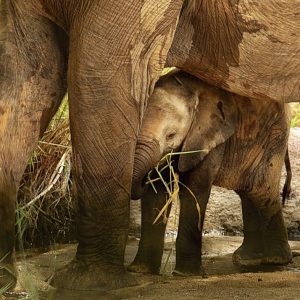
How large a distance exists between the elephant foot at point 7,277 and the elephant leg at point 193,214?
1103mm

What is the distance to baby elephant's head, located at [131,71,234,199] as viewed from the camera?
488 centimetres

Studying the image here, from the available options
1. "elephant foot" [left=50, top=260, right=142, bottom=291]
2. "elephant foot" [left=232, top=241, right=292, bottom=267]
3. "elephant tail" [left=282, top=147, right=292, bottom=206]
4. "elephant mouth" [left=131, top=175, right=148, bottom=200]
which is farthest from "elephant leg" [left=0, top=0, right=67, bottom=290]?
"elephant tail" [left=282, top=147, right=292, bottom=206]

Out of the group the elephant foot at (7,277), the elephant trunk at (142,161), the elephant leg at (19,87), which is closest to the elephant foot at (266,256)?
the elephant trunk at (142,161)

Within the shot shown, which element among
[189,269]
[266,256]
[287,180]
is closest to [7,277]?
[189,269]

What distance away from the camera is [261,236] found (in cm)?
581

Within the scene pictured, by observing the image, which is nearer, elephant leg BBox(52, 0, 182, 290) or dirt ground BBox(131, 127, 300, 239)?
elephant leg BBox(52, 0, 182, 290)

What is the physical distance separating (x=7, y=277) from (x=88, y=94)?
2.36 ft

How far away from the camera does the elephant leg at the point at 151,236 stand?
16.3 feet

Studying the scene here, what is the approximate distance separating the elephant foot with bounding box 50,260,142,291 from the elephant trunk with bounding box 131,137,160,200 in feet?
2.25

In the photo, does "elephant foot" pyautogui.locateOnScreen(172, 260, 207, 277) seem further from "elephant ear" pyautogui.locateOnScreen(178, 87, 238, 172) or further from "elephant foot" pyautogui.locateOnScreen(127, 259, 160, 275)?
"elephant ear" pyautogui.locateOnScreen(178, 87, 238, 172)

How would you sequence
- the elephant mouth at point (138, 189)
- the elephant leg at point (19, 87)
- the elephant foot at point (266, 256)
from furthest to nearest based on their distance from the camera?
1. the elephant foot at point (266, 256)
2. the elephant mouth at point (138, 189)
3. the elephant leg at point (19, 87)

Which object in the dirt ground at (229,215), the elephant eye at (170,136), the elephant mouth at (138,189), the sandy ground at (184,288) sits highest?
the elephant eye at (170,136)

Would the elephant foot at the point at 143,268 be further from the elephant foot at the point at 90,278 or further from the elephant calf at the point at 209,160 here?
the elephant foot at the point at 90,278

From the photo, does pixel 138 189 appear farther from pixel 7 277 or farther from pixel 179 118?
pixel 7 277
